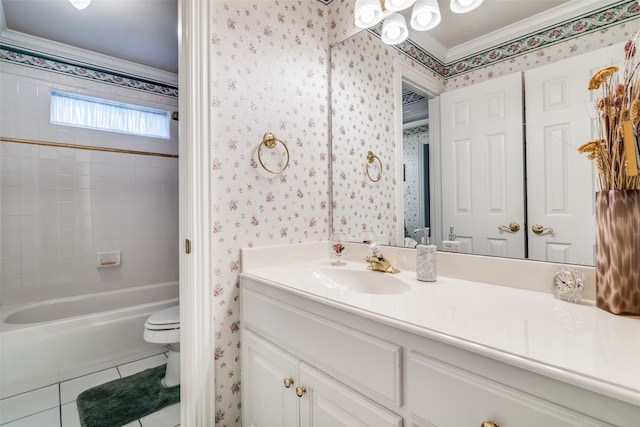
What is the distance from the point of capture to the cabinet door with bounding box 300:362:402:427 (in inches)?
28.8

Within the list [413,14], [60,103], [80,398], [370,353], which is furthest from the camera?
[60,103]

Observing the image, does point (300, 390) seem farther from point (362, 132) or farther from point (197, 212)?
point (362, 132)

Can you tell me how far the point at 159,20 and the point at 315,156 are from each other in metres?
1.62

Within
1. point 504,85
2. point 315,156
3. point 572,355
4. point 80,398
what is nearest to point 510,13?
point 504,85

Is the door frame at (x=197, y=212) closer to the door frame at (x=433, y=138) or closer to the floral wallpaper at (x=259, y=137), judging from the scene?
the floral wallpaper at (x=259, y=137)

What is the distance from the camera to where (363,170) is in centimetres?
155

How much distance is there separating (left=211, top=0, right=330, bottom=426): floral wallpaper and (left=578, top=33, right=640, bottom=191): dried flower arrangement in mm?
1097

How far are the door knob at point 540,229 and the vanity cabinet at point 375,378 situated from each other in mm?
620

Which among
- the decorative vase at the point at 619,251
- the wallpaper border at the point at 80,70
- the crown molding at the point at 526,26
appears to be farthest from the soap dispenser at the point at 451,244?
the wallpaper border at the point at 80,70

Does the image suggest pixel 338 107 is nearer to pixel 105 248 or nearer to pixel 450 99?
pixel 450 99

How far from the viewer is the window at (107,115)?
239cm

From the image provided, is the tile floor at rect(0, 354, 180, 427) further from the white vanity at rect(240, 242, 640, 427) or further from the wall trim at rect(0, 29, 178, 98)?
the wall trim at rect(0, 29, 178, 98)

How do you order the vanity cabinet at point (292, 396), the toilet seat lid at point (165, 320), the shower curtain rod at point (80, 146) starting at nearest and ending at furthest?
the vanity cabinet at point (292, 396)
the toilet seat lid at point (165, 320)
the shower curtain rod at point (80, 146)

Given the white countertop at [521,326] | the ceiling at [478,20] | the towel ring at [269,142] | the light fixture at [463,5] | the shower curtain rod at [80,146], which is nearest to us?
the white countertop at [521,326]
